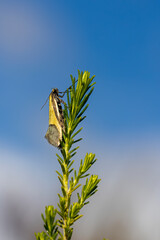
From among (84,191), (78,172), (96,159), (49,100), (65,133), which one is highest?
(49,100)

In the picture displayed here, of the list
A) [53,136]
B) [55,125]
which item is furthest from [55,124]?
[53,136]

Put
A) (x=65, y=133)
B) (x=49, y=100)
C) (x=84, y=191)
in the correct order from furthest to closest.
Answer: (x=49, y=100) < (x=65, y=133) < (x=84, y=191)

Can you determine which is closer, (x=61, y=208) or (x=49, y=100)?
(x=61, y=208)

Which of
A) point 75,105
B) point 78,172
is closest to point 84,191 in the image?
point 78,172

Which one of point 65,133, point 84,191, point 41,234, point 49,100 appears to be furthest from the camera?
point 49,100

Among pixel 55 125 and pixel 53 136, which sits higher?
pixel 55 125

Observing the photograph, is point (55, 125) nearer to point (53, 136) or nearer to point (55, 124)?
point (55, 124)

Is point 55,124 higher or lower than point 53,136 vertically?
higher

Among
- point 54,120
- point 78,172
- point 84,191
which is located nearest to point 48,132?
point 54,120

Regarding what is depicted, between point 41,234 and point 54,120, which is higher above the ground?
point 54,120

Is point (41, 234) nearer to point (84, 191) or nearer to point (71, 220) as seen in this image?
point (71, 220)
